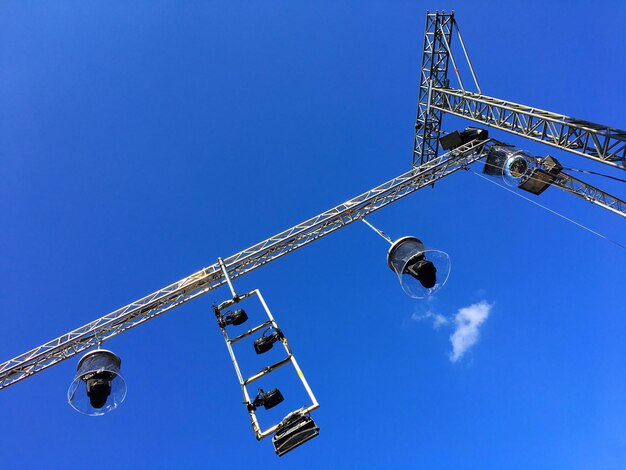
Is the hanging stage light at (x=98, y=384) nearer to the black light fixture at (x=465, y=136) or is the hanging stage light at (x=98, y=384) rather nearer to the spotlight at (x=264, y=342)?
the spotlight at (x=264, y=342)

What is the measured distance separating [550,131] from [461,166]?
362cm

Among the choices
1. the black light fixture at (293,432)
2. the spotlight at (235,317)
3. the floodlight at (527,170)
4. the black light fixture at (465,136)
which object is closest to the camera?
the black light fixture at (293,432)

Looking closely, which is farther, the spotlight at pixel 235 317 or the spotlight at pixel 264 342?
the spotlight at pixel 235 317

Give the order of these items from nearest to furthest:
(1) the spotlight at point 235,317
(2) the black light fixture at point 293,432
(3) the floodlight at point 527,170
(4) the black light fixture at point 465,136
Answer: (2) the black light fixture at point 293,432 < (1) the spotlight at point 235,317 < (3) the floodlight at point 527,170 < (4) the black light fixture at point 465,136

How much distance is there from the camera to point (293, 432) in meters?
6.18

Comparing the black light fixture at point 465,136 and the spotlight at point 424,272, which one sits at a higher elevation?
the black light fixture at point 465,136

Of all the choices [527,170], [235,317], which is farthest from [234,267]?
[527,170]

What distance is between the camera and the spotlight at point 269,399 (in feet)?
22.8

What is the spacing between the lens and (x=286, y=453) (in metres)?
6.16

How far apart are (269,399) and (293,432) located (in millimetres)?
906

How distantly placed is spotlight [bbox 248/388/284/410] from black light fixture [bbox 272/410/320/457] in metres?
0.74

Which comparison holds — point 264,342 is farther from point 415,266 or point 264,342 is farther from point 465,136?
point 465,136

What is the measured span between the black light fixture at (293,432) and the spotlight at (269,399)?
74 centimetres

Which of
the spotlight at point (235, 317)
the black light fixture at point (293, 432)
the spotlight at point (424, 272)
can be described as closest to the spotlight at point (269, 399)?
the black light fixture at point (293, 432)
